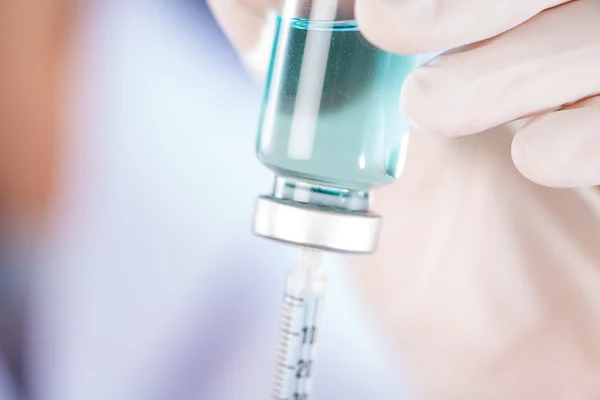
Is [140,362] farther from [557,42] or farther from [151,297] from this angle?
[557,42]

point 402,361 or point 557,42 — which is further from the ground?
point 557,42

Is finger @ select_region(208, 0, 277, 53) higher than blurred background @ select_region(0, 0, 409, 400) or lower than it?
higher

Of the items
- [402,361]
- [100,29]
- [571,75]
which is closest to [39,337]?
[100,29]

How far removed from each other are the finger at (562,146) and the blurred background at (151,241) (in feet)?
2.04

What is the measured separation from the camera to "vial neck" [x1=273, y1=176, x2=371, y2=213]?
763 millimetres

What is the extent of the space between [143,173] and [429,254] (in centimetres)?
64

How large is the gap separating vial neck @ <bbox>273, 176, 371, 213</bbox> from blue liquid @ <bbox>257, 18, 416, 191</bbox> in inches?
0.5

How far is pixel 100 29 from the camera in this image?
56.0 inches

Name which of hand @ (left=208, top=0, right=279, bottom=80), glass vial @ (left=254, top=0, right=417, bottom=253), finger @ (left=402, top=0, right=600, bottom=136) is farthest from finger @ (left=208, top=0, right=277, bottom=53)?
finger @ (left=402, top=0, right=600, bottom=136)

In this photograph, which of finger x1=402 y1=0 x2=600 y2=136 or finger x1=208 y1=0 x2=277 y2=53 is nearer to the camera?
finger x1=402 y1=0 x2=600 y2=136

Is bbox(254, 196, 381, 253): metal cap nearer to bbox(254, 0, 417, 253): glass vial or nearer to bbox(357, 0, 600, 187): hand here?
bbox(254, 0, 417, 253): glass vial

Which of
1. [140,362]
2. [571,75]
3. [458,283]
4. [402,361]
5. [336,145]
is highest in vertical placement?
[571,75]

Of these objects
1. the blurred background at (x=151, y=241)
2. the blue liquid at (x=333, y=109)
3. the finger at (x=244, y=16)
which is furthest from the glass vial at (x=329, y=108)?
the blurred background at (x=151, y=241)

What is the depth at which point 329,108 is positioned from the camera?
710mm
